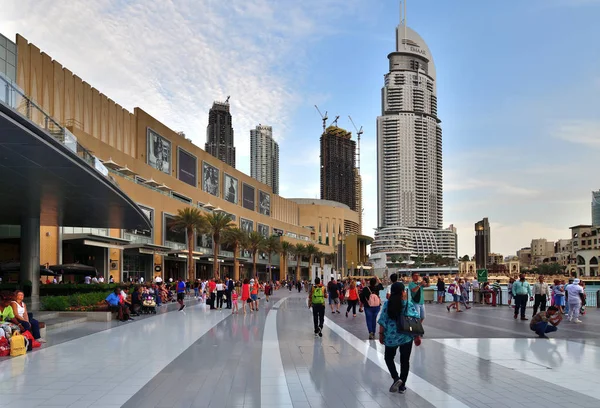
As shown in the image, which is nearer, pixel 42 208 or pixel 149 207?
pixel 42 208

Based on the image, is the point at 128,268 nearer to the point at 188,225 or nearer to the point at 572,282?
the point at 188,225

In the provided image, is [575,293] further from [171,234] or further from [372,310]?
[171,234]

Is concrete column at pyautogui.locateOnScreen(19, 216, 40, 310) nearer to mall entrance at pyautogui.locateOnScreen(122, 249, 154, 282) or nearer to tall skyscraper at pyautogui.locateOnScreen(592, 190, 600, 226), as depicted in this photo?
mall entrance at pyautogui.locateOnScreen(122, 249, 154, 282)

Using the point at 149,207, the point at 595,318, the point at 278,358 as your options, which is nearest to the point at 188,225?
the point at 149,207

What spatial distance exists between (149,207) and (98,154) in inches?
360

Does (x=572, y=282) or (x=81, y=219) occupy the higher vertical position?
(x=81, y=219)

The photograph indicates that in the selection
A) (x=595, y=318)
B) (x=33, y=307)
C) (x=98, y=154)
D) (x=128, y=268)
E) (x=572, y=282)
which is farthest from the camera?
(x=128, y=268)

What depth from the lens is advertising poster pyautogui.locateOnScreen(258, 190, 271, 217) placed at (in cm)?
10044

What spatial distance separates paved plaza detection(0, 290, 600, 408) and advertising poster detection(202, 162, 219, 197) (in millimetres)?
61529

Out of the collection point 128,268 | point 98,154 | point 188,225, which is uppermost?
point 98,154

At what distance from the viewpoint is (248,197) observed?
94500 mm

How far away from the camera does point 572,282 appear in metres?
19.3

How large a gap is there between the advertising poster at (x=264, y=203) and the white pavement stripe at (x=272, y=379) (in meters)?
86.8

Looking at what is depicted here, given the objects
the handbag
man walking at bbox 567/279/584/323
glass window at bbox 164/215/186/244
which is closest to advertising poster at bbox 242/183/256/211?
glass window at bbox 164/215/186/244
